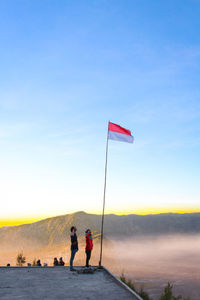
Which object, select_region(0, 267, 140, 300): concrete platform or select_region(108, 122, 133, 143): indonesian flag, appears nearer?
select_region(0, 267, 140, 300): concrete platform

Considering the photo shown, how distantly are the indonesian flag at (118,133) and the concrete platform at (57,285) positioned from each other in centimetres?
787

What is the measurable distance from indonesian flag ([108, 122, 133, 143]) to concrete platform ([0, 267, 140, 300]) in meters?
7.87

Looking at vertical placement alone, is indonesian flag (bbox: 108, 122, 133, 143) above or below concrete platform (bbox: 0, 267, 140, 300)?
above

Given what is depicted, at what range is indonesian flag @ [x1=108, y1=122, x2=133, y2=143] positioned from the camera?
63.3ft

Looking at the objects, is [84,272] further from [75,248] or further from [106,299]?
[106,299]

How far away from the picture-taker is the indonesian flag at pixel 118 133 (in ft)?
63.3

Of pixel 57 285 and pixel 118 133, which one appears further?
pixel 118 133

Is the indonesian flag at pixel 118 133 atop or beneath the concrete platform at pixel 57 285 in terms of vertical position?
atop

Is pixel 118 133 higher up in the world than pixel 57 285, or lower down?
higher up

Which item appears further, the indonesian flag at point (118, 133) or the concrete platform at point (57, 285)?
the indonesian flag at point (118, 133)

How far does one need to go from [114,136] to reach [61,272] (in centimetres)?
845

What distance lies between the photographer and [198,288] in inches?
3059

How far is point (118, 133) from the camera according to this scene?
19.5 meters

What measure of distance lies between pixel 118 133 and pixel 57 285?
10.0 meters
